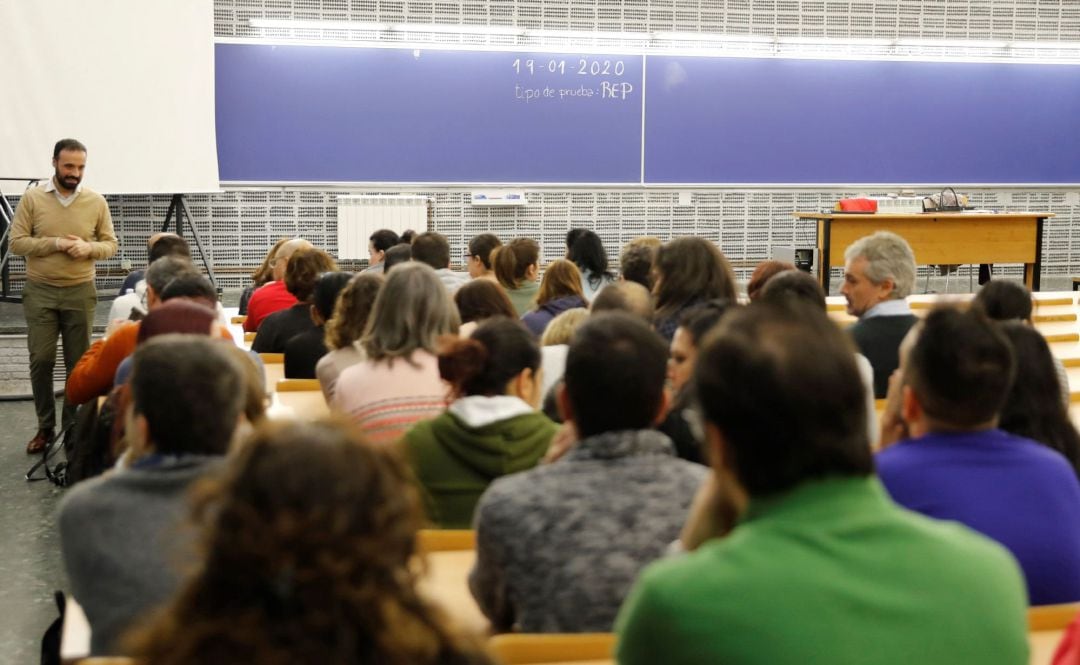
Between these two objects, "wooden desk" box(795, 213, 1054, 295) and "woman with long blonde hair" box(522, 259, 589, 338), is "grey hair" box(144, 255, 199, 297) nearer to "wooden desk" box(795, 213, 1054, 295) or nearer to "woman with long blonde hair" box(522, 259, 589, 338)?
"woman with long blonde hair" box(522, 259, 589, 338)

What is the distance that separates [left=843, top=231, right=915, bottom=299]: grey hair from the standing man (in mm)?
3924

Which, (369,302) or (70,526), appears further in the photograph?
(369,302)

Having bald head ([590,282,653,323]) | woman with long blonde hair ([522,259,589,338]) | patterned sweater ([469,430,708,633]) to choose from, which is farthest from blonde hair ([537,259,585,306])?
patterned sweater ([469,430,708,633])

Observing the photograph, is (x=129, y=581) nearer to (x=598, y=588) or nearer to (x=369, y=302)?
(x=598, y=588)

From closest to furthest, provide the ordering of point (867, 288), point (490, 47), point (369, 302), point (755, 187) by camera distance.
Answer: point (369, 302)
point (867, 288)
point (490, 47)
point (755, 187)

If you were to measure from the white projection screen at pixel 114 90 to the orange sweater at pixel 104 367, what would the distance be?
16.7 ft

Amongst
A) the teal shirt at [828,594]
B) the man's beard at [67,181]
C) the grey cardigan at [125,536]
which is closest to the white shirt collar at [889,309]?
the grey cardigan at [125,536]

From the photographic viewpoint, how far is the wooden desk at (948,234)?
33.1 ft

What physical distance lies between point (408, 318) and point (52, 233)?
11.1ft

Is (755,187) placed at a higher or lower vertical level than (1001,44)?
lower

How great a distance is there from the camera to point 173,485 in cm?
200

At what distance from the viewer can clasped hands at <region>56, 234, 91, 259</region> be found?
6121mm

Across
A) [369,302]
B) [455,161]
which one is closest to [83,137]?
[455,161]

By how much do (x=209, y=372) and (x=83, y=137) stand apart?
25.1 feet
